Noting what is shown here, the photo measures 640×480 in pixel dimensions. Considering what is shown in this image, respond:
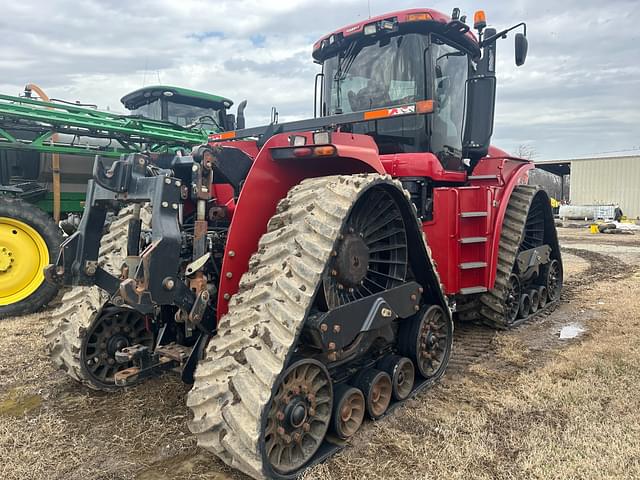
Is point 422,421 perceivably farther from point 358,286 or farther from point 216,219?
point 216,219

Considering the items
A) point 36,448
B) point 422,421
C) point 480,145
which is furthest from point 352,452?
point 480,145

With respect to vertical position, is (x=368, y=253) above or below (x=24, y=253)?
above

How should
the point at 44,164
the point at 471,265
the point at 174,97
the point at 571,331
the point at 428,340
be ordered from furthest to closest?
the point at 174,97 < the point at 44,164 < the point at 571,331 < the point at 471,265 < the point at 428,340

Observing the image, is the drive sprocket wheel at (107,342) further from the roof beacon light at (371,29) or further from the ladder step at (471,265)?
the roof beacon light at (371,29)

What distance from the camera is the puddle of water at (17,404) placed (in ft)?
12.0

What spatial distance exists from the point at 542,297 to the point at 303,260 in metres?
5.10

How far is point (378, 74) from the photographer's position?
16.3 ft

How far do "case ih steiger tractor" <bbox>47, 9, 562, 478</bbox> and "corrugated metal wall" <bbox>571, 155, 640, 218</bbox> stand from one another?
3457 cm

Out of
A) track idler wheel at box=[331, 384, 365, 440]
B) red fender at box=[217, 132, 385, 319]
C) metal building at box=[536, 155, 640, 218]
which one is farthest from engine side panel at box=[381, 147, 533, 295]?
metal building at box=[536, 155, 640, 218]

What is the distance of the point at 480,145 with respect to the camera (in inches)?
205

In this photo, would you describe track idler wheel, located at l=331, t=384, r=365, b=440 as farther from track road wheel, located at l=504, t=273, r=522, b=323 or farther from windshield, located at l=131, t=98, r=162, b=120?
windshield, located at l=131, t=98, r=162, b=120

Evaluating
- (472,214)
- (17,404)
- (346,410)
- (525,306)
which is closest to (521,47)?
(472,214)

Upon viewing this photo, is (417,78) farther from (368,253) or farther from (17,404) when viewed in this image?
(17,404)

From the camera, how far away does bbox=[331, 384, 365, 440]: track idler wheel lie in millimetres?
3045
